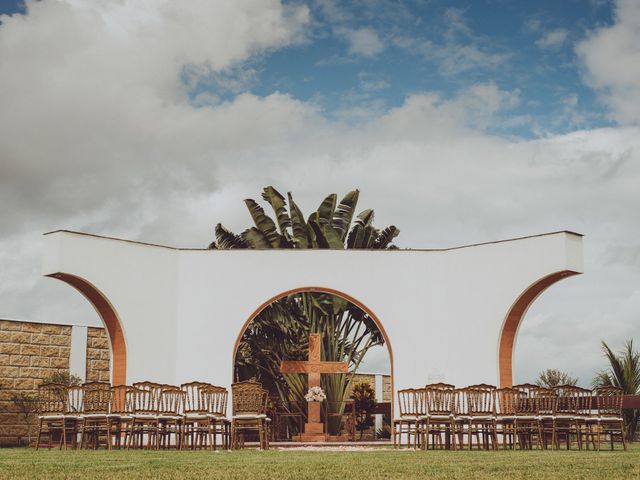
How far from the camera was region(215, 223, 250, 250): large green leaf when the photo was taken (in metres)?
18.8

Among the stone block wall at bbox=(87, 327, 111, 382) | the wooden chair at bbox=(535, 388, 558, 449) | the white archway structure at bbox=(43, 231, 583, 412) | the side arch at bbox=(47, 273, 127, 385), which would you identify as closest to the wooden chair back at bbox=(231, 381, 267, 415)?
the white archway structure at bbox=(43, 231, 583, 412)

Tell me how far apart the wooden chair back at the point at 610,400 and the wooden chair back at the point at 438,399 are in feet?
7.08

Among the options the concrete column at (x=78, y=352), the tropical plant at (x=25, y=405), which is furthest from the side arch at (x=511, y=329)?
the tropical plant at (x=25, y=405)

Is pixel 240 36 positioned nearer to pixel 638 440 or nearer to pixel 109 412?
pixel 109 412

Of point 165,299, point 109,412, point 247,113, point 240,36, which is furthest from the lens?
point 165,299

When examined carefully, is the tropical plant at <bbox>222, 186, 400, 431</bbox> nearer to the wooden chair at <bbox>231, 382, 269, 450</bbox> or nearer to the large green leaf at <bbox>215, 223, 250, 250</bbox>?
the large green leaf at <bbox>215, 223, 250, 250</bbox>

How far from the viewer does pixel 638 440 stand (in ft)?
52.4

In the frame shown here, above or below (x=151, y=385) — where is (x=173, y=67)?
above

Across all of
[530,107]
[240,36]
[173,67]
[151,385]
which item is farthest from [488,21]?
[151,385]

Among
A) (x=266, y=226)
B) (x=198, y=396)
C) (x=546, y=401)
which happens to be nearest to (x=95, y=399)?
(x=198, y=396)

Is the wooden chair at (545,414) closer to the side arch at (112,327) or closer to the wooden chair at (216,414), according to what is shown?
the wooden chair at (216,414)

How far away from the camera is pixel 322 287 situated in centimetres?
1486

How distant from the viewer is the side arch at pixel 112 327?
13.8m

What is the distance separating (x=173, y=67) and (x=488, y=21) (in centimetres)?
475
